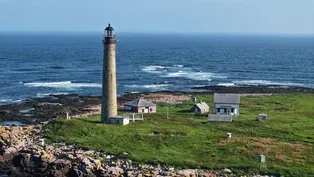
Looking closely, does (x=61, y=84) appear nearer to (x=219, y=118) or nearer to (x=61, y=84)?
(x=61, y=84)

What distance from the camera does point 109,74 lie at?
52844 millimetres

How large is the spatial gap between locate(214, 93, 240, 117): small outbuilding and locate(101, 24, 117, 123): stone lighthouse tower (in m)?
14.1

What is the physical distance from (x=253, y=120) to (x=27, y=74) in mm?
65588

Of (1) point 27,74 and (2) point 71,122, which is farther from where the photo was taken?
(1) point 27,74

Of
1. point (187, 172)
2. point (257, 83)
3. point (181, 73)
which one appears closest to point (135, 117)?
point (187, 172)

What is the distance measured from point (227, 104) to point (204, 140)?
15.5 m

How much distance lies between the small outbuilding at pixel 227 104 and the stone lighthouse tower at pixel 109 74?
46.3 ft

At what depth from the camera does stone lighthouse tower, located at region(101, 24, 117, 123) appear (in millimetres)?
52500

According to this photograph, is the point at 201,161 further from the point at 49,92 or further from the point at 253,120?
the point at 49,92

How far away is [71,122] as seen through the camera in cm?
5175

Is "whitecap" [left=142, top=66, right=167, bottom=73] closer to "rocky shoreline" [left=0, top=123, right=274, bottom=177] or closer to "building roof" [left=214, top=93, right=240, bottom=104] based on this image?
"building roof" [left=214, top=93, right=240, bottom=104]

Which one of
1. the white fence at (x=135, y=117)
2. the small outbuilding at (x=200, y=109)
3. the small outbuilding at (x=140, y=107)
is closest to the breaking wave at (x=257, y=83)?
the small outbuilding at (x=200, y=109)

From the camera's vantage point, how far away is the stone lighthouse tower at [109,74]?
172 ft

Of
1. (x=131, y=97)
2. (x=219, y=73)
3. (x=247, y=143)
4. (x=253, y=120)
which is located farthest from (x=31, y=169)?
(x=219, y=73)
